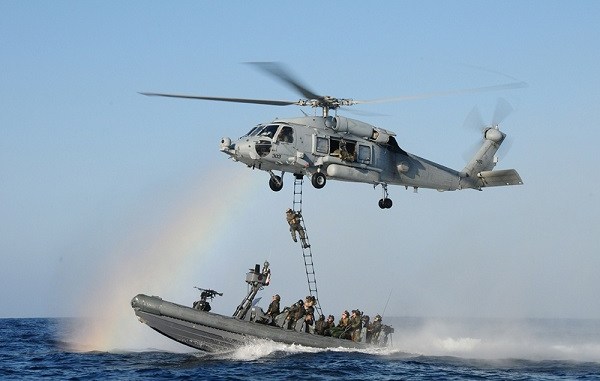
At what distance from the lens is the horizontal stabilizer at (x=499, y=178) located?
33750mm

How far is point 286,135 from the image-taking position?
29.1 m

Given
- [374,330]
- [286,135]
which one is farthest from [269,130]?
[374,330]

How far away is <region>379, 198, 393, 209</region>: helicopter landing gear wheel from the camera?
1280 inches

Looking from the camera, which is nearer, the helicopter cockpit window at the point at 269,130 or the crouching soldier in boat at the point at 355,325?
the helicopter cockpit window at the point at 269,130

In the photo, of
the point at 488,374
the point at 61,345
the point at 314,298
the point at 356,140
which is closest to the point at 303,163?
the point at 356,140

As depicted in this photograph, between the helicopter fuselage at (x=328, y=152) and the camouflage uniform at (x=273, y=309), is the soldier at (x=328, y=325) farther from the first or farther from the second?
the helicopter fuselage at (x=328, y=152)

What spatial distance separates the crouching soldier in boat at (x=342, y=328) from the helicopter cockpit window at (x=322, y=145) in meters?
5.61

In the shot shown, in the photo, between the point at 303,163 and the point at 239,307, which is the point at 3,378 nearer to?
the point at 239,307

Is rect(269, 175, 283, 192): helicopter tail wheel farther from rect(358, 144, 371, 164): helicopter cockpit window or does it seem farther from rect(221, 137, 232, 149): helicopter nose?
rect(358, 144, 371, 164): helicopter cockpit window

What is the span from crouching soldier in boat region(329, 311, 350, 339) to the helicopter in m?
4.63

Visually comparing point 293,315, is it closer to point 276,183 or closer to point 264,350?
point 264,350

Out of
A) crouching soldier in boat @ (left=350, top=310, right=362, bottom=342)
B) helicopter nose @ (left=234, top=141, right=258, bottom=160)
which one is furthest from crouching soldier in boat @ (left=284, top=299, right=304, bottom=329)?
helicopter nose @ (left=234, top=141, right=258, bottom=160)

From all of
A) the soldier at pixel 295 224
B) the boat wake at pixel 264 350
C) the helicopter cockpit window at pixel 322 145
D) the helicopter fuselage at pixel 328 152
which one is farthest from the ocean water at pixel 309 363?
the helicopter cockpit window at pixel 322 145

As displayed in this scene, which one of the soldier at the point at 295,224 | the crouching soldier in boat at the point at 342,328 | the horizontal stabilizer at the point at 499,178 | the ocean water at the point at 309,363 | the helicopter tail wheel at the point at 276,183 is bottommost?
the ocean water at the point at 309,363
